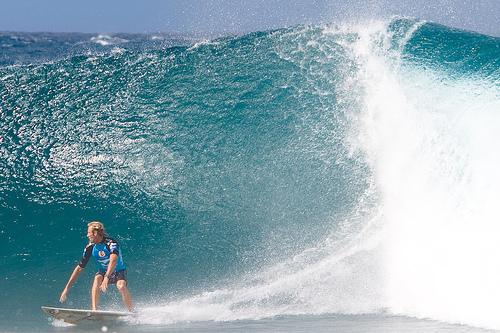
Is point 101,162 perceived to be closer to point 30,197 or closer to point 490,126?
point 30,197

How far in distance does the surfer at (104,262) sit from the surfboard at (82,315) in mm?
161

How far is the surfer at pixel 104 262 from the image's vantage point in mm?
6973

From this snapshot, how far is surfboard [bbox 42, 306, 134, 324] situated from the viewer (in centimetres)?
670

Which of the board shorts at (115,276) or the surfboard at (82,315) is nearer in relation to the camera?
the surfboard at (82,315)

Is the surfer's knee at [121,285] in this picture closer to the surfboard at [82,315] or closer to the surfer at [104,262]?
the surfer at [104,262]

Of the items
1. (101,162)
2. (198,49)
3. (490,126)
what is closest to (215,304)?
(101,162)

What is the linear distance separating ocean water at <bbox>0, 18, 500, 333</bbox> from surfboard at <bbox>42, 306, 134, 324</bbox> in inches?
5.8

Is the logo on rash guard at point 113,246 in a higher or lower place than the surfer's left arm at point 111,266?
higher

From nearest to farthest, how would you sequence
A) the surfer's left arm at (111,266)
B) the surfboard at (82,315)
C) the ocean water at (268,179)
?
the surfboard at (82,315)
the surfer's left arm at (111,266)
the ocean water at (268,179)

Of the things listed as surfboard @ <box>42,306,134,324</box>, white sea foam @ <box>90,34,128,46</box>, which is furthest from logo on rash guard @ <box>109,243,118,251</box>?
white sea foam @ <box>90,34,128,46</box>

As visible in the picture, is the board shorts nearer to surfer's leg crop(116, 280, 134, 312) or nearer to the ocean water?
surfer's leg crop(116, 280, 134, 312)

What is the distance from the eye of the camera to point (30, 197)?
9.52 m

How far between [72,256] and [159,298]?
5.23 ft

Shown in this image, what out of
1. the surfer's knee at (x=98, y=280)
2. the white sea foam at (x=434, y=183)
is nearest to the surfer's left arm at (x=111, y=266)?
the surfer's knee at (x=98, y=280)
